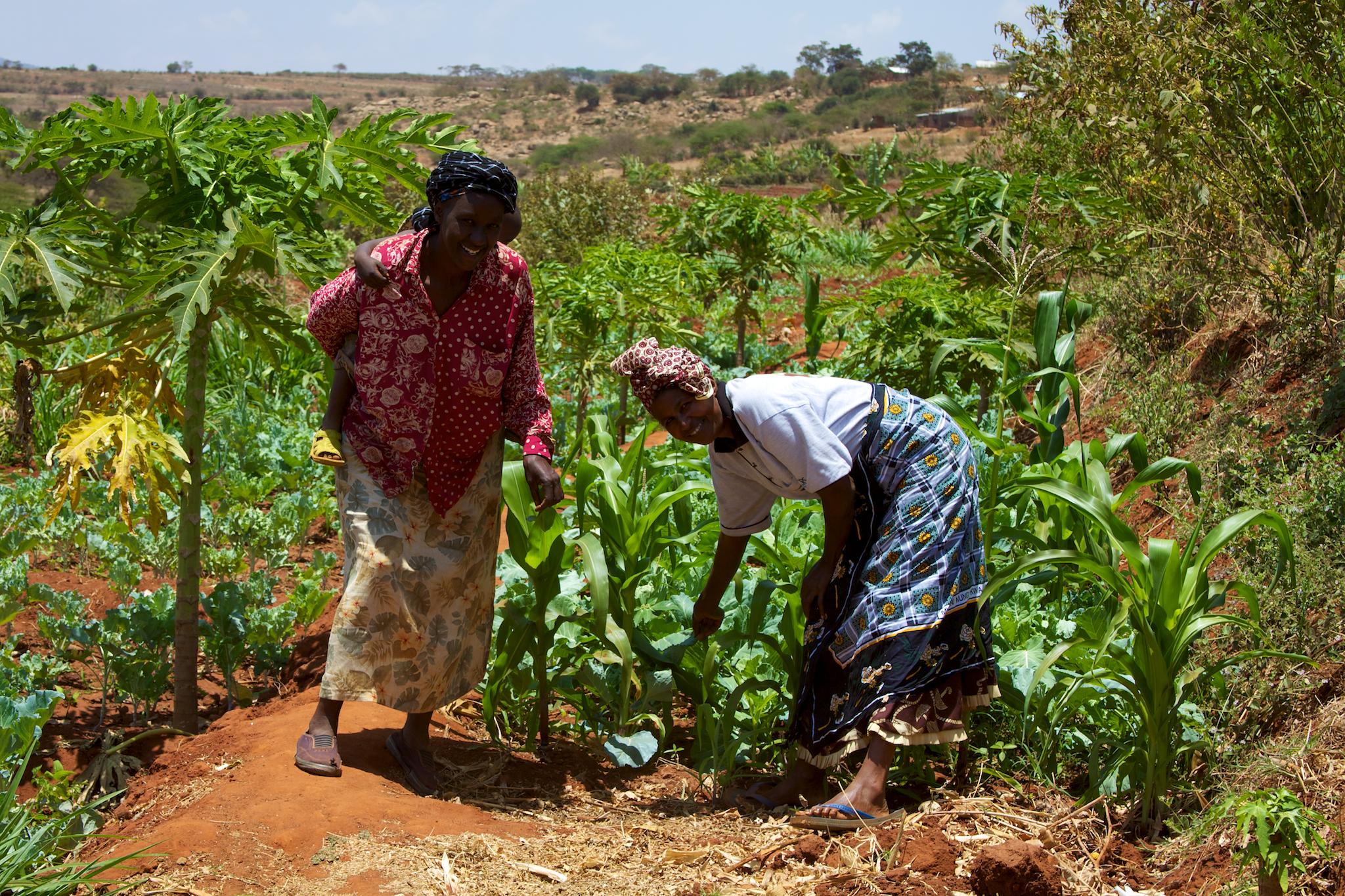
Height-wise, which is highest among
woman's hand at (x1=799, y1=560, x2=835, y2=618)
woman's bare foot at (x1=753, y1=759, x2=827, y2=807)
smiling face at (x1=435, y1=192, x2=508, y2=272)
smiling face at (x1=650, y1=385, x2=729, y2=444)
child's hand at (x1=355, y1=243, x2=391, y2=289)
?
smiling face at (x1=435, y1=192, x2=508, y2=272)

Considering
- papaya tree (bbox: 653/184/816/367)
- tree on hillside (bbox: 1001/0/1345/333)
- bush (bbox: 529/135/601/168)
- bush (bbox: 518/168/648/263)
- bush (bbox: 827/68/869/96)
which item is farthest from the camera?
bush (bbox: 827/68/869/96)

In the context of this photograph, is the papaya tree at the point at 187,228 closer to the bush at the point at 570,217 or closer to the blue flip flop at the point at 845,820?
the blue flip flop at the point at 845,820

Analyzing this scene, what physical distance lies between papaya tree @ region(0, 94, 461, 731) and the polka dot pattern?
23 cm

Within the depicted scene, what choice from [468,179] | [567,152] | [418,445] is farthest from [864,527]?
[567,152]

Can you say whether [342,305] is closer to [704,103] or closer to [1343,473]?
[1343,473]

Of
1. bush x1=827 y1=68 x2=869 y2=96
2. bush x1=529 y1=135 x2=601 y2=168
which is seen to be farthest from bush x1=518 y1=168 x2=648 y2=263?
bush x1=827 y1=68 x2=869 y2=96

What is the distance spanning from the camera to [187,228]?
10.3 feet

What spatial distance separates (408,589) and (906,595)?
1.27m

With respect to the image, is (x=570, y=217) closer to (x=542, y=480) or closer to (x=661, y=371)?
(x=542, y=480)

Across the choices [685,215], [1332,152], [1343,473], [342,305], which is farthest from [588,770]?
[685,215]

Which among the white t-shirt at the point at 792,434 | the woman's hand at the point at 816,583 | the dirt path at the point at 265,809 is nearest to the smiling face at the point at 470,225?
the white t-shirt at the point at 792,434

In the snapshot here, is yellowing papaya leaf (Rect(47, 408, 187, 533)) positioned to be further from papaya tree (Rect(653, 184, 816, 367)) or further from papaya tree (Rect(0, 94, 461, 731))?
papaya tree (Rect(653, 184, 816, 367))

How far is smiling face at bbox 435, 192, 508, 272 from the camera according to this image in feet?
9.31

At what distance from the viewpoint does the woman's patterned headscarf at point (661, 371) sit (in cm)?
269
